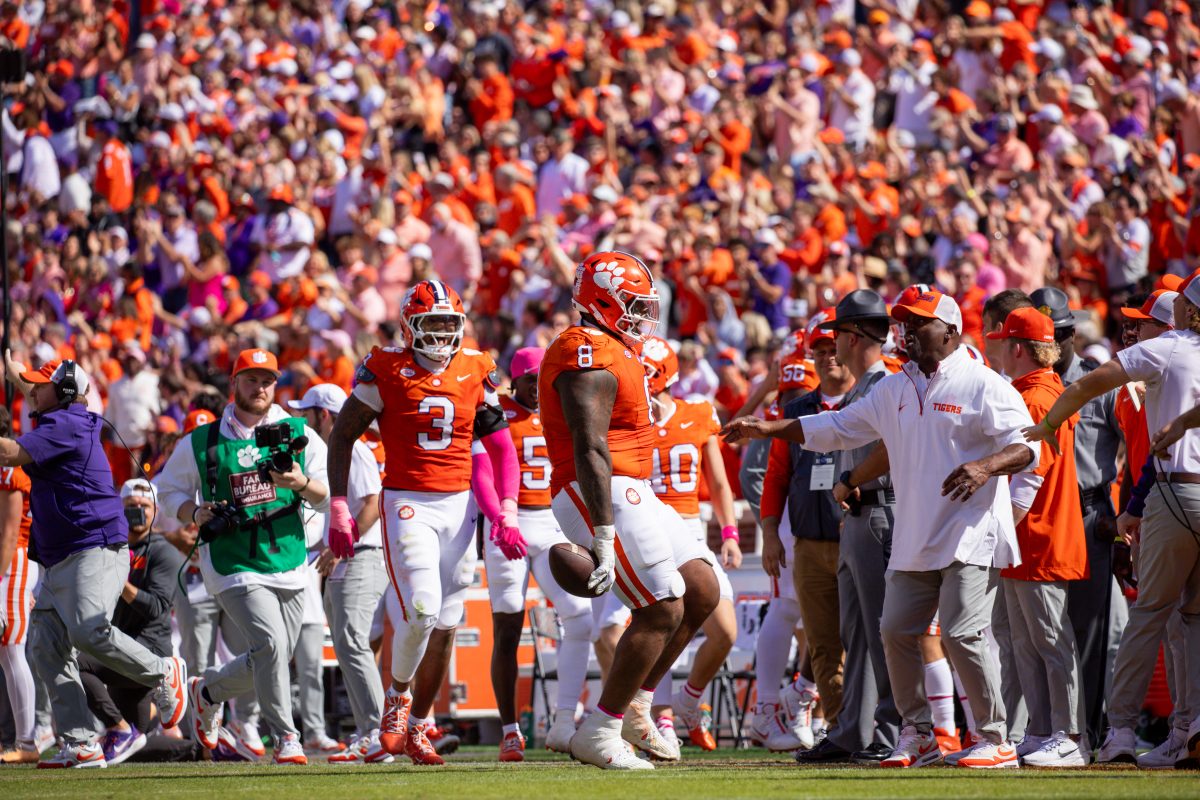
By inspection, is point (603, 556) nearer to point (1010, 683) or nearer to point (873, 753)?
point (873, 753)

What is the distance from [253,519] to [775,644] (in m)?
3.25

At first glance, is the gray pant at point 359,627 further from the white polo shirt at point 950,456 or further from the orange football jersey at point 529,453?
the white polo shirt at point 950,456

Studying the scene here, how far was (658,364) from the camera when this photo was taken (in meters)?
11.2

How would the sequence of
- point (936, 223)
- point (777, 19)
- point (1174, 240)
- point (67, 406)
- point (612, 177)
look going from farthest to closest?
point (777, 19), point (612, 177), point (936, 223), point (1174, 240), point (67, 406)

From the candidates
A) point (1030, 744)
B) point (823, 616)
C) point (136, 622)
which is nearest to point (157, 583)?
point (136, 622)

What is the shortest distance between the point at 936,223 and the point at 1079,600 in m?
7.77

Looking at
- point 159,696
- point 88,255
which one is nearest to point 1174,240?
point 159,696

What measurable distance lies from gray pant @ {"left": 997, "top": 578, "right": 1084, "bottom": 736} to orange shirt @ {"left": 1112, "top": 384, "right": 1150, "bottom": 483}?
772mm

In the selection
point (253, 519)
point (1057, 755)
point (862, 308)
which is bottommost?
point (1057, 755)

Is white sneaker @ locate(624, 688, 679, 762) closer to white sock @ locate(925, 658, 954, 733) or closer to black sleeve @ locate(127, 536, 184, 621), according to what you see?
white sock @ locate(925, 658, 954, 733)

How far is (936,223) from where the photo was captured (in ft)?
55.5

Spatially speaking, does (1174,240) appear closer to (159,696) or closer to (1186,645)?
(1186,645)

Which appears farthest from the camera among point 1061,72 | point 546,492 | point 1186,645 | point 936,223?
point 1061,72

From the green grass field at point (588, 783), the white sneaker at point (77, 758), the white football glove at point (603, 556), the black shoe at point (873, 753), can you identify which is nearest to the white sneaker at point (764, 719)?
the green grass field at point (588, 783)
